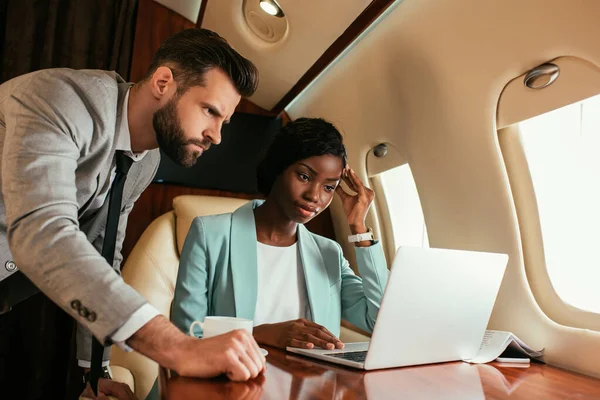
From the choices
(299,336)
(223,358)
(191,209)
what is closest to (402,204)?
(191,209)

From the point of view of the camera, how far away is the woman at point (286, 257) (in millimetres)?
1417

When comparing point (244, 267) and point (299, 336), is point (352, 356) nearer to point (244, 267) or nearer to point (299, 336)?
point (299, 336)

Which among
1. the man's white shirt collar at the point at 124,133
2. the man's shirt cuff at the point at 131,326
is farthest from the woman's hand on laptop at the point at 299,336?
the man's white shirt collar at the point at 124,133

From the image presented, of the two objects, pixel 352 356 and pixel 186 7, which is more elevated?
pixel 186 7

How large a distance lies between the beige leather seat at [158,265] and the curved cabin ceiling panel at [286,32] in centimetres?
63

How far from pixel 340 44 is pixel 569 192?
931 millimetres

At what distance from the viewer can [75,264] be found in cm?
82

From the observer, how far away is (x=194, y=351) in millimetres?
803

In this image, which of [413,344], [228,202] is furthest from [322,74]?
→ [413,344]

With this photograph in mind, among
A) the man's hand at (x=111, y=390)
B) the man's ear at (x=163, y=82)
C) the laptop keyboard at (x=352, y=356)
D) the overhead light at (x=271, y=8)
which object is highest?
the overhead light at (x=271, y=8)

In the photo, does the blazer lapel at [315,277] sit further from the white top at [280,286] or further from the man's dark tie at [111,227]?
the man's dark tie at [111,227]

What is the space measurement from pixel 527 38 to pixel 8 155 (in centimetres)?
121

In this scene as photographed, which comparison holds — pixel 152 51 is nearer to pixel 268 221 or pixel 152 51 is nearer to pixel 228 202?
pixel 228 202

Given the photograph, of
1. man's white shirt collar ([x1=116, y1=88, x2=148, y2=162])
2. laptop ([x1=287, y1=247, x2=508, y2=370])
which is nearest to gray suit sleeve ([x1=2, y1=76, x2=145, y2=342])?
man's white shirt collar ([x1=116, y1=88, x2=148, y2=162])
